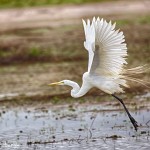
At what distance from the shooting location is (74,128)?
11.8 metres

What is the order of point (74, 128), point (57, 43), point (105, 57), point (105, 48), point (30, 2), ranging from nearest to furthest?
point (105, 48)
point (105, 57)
point (74, 128)
point (57, 43)
point (30, 2)

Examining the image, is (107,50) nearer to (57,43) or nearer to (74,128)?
(74,128)

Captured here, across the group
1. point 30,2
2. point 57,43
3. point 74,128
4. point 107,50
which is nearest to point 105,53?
point 107,50

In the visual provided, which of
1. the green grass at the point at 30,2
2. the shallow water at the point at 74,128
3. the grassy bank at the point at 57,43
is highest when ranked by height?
the green grass at the point at 30,2

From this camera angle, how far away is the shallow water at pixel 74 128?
34.3ft

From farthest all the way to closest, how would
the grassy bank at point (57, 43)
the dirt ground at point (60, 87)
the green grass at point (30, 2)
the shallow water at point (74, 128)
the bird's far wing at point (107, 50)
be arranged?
the green grass at point (30, 2) < the grassy bank at point (57, 43) < the dirt ground at point (60, 87) < the shallow water at point (74, 128) < the bird's far wing at point (107, 50)

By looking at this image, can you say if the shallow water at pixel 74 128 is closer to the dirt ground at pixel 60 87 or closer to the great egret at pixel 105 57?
the dirt ground at pixel 60 87

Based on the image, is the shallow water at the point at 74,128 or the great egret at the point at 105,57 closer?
the great egret at the point at 105,57

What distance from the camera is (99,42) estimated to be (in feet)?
34.1

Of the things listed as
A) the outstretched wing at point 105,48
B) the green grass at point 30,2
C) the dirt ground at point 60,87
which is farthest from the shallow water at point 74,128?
the green grass at point 30,2

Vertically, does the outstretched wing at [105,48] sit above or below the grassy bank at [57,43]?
below

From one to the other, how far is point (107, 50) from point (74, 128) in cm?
191

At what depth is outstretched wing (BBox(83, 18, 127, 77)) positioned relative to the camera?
33.7 ft

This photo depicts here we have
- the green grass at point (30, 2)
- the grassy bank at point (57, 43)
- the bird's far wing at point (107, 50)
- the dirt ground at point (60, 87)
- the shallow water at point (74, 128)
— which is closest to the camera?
the bird's far wing at point (107, 50)
